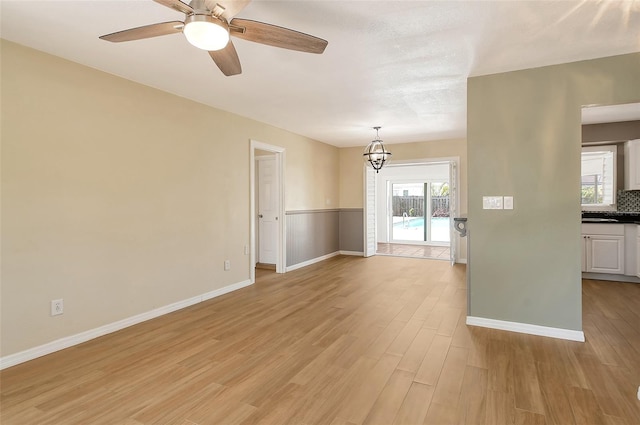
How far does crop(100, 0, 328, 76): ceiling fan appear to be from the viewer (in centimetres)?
169

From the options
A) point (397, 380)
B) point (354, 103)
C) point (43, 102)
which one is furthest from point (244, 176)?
point (397, 380)

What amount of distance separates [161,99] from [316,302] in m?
2.89

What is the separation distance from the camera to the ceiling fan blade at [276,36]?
1858mm

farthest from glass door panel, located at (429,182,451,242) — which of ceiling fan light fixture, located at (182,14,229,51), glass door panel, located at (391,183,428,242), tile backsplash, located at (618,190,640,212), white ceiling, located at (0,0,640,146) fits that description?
ceiling fan light fixture, located at (182,14,229,51)

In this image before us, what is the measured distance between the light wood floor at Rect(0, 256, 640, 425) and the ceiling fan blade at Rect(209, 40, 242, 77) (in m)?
2.12

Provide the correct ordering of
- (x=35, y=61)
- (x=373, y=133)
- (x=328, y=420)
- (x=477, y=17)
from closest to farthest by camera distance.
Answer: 1. (x=328, y=420)
2. (x=477, y=17)
3. (x=35, y=61)
4. (x=373, y=133)

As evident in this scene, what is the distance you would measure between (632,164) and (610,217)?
2.85 ft

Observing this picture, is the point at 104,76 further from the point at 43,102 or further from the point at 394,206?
the point at 394,206

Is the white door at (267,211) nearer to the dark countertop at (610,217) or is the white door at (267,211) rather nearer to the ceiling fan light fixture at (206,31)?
the ceiling fan light fixture at (206,31)

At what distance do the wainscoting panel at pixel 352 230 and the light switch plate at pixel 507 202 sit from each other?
4.39m

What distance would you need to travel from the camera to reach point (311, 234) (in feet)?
22.0

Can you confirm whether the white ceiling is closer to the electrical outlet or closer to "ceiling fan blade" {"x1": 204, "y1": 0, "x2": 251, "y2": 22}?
"ceiling fan blade" {"x1": 204, "y1": 0, "x2": 251, "y2": 22}

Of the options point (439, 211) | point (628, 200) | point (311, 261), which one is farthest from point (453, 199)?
point (439, 211)

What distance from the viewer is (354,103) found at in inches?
166
